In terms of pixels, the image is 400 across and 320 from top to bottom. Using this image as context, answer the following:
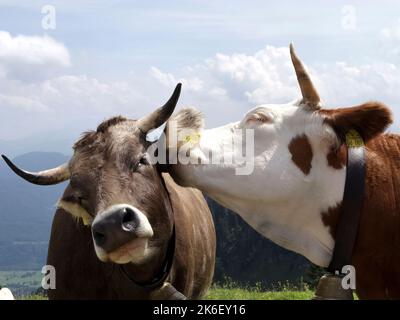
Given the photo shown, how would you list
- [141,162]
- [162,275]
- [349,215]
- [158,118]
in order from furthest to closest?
1. [162,275]
2. [158,118]
3. [141,162]
4. [349,215]

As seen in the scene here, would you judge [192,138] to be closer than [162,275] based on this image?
Yes

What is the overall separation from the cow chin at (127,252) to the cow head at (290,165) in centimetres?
85

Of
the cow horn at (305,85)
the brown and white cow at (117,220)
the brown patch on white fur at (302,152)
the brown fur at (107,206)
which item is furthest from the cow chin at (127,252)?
the cow horn at (305,85)

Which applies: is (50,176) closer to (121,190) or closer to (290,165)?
(121,190)

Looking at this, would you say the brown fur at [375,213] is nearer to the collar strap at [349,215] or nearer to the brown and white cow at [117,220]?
the collar strap at [349,215]

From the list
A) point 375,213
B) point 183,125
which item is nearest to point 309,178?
point 375,213

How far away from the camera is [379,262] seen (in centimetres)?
420

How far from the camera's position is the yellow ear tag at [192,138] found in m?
4.63

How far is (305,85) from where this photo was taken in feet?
14.6

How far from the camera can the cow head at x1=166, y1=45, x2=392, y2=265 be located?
14.2ft

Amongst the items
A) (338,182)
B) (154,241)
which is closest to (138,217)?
(154,241)

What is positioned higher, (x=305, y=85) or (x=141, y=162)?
(x=305, y=85)

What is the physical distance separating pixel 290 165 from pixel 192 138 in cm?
78
